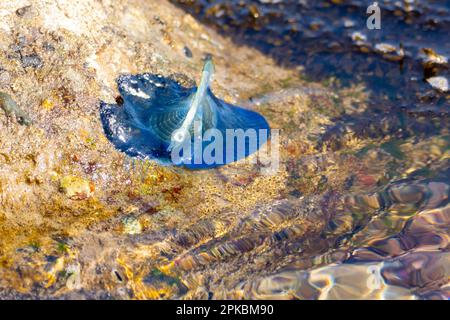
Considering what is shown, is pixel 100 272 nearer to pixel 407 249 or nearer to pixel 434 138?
pixel 407 249

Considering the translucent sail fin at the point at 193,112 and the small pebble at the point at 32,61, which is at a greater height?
the small pebble at the point at 32,61

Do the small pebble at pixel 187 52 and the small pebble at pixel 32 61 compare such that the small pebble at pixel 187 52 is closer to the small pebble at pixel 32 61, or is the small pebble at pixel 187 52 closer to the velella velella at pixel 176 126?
the velella velella at pixel 176 126

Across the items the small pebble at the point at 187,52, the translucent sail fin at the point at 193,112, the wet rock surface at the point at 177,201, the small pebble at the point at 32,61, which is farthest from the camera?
the small pebble at the point at 187,52

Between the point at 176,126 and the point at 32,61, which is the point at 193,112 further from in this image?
the point at 32,61

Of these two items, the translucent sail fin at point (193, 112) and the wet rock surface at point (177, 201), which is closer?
the wet rock surface at point (177, 201)

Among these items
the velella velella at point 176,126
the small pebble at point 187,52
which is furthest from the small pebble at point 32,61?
the small pebble at point 187,52

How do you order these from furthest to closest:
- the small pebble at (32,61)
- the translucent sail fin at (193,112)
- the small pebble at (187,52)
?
the small pebble at (187,52) < the small pebble at (32,61) < the translucent sail fin at (193,112)

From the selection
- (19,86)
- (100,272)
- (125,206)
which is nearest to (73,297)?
(100,272)

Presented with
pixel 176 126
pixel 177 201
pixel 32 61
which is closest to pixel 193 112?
pixel 176 126
